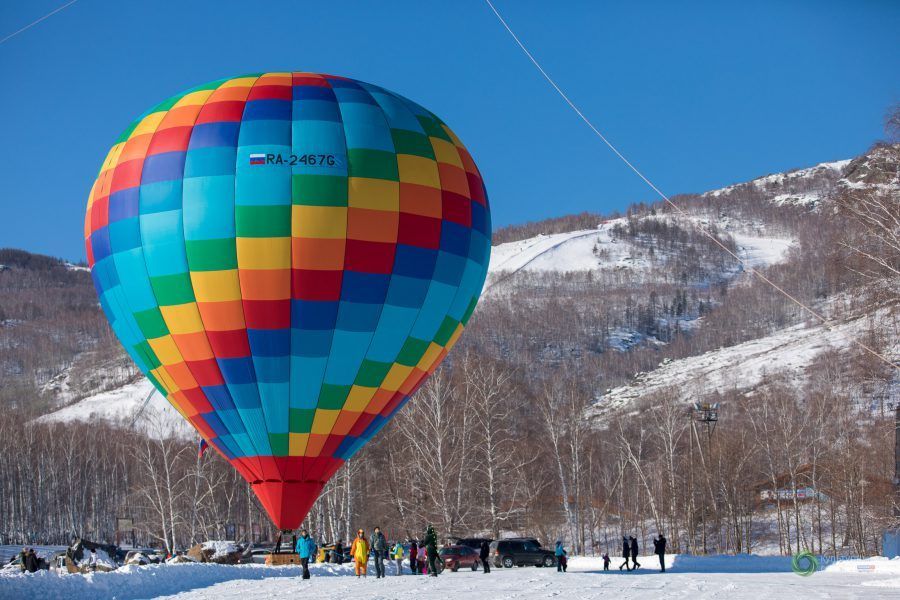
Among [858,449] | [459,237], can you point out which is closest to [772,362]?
[858,449]

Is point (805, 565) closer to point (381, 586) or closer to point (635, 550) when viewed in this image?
point (635, 550)

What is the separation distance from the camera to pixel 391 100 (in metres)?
24.3

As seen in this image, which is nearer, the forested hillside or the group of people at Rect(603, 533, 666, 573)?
the forested hillside

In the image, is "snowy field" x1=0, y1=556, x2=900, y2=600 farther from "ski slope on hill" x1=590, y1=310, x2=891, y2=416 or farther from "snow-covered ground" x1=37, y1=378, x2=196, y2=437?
"snow-covered ground" x1=37, y1=378, x2=196, y2=437

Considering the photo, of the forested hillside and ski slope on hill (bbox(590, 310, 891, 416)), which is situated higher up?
ski slope on hill (bbox(590, 310, 891, 416))

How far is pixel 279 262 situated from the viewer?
71.2 ft

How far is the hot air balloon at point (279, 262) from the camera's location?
21766 millimetres

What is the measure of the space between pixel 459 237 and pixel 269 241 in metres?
4.43

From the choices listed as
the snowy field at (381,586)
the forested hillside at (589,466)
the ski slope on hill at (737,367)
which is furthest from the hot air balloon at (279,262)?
the ski slope on hill at (737,367)

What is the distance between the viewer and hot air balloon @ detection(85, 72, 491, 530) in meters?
21.8

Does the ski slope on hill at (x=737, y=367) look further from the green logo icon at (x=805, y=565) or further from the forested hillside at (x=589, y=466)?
the green logo icon at (x=805, y=565)

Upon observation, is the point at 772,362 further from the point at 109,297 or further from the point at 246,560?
the point at 109,297

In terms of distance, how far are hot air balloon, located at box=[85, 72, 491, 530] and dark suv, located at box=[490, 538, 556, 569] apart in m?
13.5

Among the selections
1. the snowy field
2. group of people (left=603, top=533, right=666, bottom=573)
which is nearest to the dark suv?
group of people (left=603, top=533, right=666, bottom=573)
